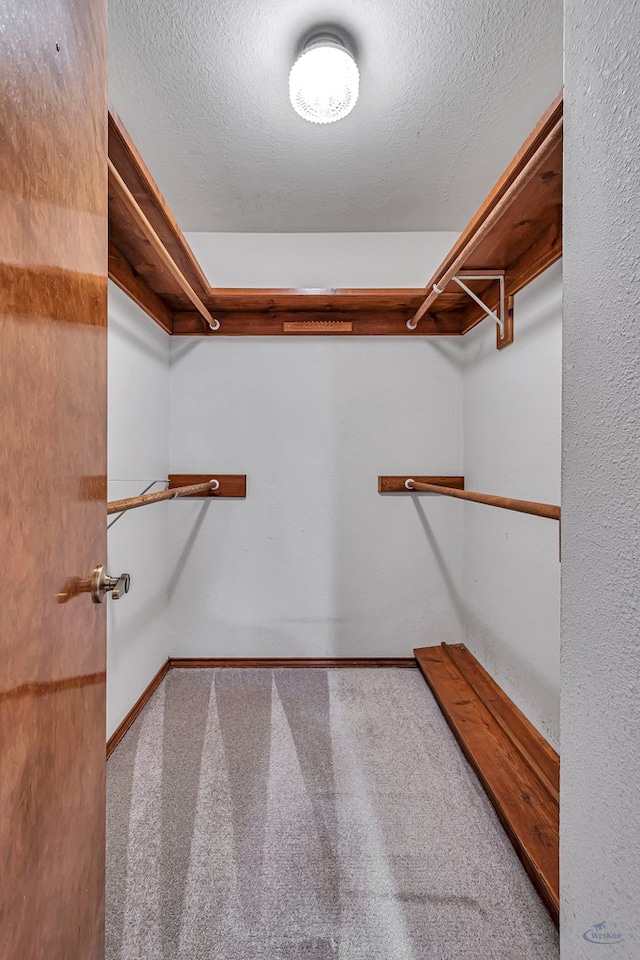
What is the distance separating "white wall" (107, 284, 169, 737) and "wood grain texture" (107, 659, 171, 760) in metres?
0.03

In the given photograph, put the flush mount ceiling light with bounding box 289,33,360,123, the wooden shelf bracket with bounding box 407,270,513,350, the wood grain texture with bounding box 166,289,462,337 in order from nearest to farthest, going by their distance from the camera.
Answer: the flush mount ceiling light with bounding box 289,33,360,123, the wooden shelf bracket with bounding box 407,270,513,350, the wood grain texture with bounding box 166,289,462,337

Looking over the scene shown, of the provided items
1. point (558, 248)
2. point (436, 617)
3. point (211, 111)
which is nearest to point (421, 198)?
point (558, 248)

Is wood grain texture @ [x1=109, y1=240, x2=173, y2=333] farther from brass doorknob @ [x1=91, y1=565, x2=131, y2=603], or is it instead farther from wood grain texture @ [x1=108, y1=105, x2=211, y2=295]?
brass doorknob @ [x1=91, y1=565, x2=131, y2=603]

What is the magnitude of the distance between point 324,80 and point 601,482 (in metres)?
1.42

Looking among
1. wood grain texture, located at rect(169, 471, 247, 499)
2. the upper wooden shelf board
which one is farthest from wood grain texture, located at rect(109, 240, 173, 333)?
wood grain texture, located at rect(169, 471, 247, 499)

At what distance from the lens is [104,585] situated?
0.77 m

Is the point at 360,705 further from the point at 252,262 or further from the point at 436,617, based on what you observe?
the point at 252,262

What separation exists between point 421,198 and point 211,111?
985mm

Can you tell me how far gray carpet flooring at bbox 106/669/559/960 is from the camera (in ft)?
3.33

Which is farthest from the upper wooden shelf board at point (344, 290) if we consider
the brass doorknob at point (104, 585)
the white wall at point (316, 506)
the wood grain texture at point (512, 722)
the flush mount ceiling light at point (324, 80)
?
the wood grain texture at point (512, 722)

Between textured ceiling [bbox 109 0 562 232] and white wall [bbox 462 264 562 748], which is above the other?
textured ceiling [bbox 109 0 562 232]

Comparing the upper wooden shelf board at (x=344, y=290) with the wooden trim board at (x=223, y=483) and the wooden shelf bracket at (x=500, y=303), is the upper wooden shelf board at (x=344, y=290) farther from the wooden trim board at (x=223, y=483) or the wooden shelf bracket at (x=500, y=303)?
the wooden trim board at (x=223, y=483)

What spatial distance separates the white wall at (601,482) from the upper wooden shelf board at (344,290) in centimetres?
27

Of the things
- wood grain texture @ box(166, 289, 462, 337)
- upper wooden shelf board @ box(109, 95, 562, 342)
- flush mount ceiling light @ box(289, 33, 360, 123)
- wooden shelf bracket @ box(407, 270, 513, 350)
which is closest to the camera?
upper wooden shelf board @ box(109, 95, 562, 342)
